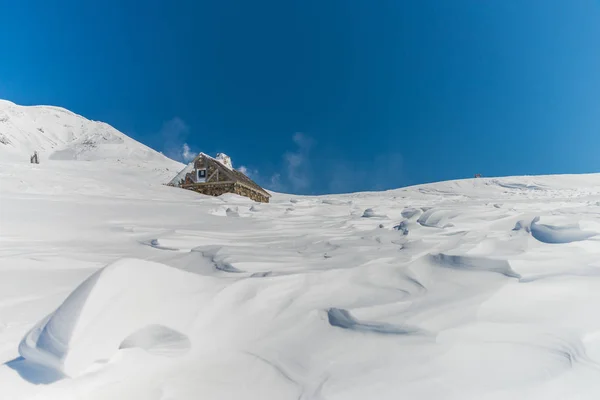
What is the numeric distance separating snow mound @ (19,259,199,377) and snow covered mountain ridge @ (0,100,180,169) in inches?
1465

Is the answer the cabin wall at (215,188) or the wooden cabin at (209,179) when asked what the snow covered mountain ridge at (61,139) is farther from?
the cabin wall at (215,188)

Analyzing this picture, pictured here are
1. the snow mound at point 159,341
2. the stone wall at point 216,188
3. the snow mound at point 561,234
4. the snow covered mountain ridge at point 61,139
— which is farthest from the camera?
the snow covered mountain ridge at point 61,139

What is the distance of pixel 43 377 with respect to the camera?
1.08 meters

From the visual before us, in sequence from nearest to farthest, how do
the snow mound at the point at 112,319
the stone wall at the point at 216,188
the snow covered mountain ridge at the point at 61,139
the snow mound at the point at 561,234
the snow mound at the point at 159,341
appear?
the snow mound at the point at 112,319 < the snow mound at the point at 159,341 < the snow mound at the point at 561,234 < the stone wall at the point at 216,188 < the snow covered mountain ridge at the point at 61,139

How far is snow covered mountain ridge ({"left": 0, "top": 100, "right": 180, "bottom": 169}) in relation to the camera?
4628 centimetres

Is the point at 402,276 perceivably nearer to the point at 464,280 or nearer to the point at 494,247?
the point at 464,280

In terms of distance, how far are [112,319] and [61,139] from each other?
3051 inches

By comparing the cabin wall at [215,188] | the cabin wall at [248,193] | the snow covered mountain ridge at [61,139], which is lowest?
the cabin wall at [215,188]

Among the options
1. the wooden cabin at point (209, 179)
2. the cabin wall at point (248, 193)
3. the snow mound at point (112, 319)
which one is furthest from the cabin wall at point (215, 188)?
the snow mound at point (112, 319)

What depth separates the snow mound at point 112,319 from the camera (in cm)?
111

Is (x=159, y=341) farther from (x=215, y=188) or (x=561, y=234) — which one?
(x=215, y=188)

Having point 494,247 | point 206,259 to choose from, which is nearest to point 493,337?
point 494,247

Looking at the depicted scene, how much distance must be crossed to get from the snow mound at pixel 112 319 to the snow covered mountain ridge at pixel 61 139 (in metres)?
37.2

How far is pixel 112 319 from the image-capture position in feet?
4.14
